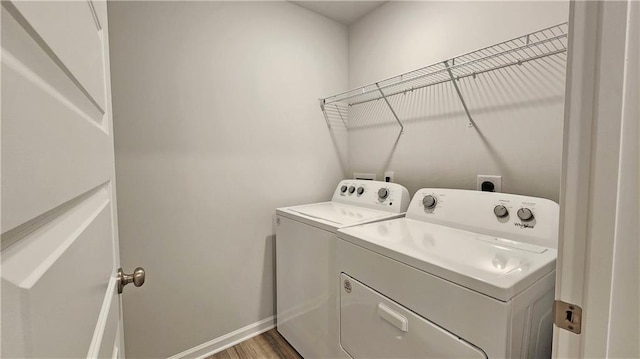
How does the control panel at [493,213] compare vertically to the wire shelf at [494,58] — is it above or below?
below

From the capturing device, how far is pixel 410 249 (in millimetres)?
944

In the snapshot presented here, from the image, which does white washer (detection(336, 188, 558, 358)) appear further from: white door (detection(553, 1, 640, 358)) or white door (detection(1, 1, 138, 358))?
white door (detection(1, 1, 138, 358))

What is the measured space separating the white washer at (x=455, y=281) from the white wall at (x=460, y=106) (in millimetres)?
288

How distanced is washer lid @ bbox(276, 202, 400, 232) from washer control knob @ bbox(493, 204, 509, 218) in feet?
1.71

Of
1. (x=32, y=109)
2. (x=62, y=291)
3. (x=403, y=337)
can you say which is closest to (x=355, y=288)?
(x=403, y=337)

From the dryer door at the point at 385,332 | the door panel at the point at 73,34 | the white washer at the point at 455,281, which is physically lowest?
the dryer door at the point at 385,332

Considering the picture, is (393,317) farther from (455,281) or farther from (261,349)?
(261,349)

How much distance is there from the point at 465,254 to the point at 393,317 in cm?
34

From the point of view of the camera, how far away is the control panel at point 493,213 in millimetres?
1023

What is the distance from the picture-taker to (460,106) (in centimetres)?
154

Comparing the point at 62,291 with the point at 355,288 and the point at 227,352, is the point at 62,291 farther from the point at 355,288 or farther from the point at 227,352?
the point at 227,352

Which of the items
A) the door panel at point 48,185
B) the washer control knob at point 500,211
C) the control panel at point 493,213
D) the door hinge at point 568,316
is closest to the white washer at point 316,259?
the control panel at point 493,213

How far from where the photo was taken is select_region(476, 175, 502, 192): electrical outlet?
54.8 inches

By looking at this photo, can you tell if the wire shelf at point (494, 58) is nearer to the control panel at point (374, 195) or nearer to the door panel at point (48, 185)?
the control panel at point (374, 195)
